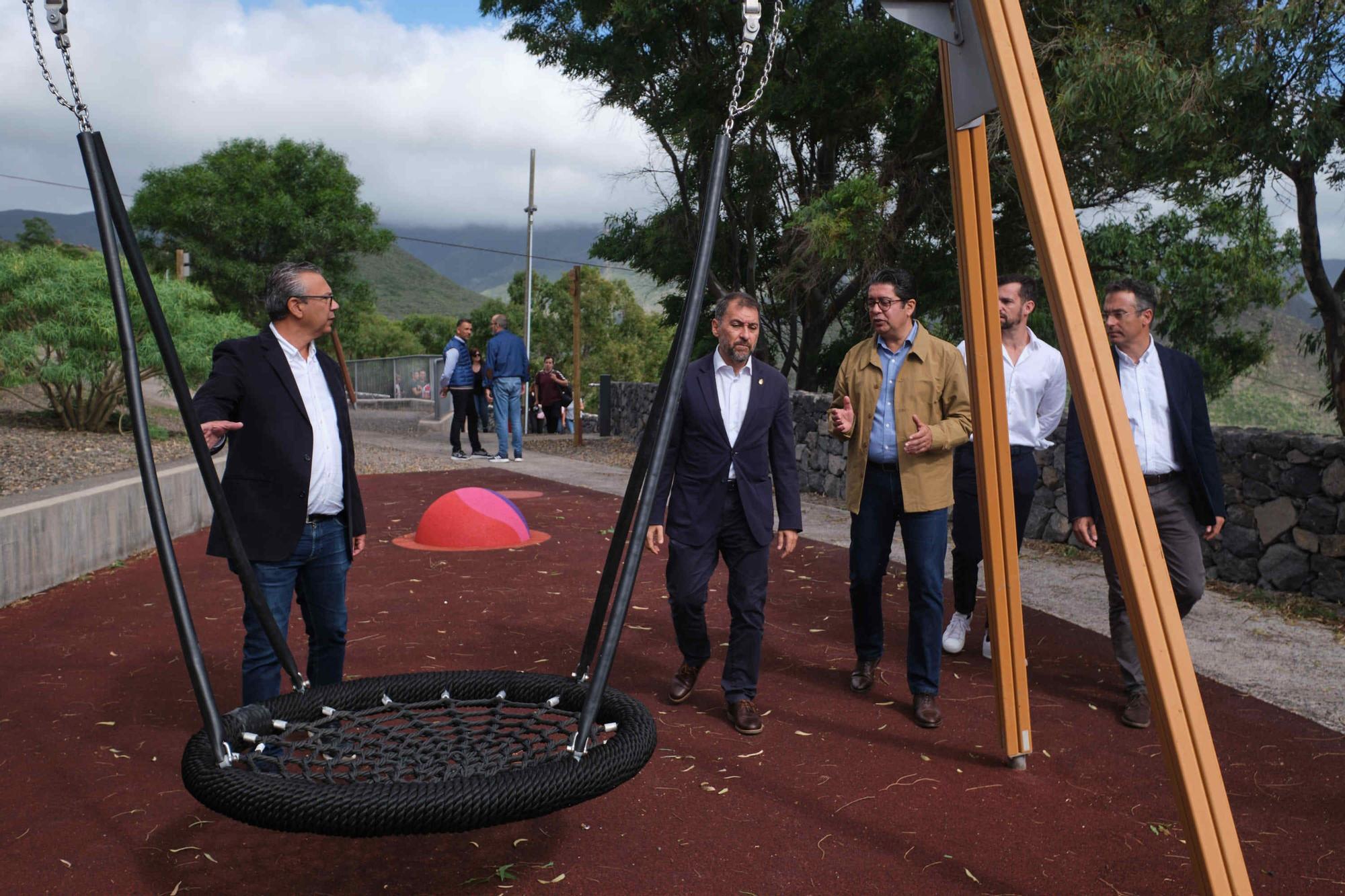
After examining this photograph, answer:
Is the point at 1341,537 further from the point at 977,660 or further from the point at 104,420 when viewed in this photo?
the point at 104,420

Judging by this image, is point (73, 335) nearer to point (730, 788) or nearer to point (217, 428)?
point (217, 428)

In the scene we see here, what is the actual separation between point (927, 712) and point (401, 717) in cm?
231

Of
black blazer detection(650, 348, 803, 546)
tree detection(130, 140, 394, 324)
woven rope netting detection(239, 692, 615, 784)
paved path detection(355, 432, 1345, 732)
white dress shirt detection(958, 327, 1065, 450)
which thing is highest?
tree detection(130, 140, 394, 324)

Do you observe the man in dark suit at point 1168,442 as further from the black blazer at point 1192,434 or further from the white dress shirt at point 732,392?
the white dress shirt at point 732,392

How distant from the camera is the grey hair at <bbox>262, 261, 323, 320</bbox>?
4.08 m

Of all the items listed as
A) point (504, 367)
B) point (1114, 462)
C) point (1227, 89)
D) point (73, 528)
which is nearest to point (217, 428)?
point (1114, 462)

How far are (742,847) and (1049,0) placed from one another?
12312 millimetres

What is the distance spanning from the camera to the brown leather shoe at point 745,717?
4.68m

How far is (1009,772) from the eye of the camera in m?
4.23

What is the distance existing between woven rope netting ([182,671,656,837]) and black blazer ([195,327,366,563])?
676mm

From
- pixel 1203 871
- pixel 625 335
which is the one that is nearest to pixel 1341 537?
pixel 1203 871

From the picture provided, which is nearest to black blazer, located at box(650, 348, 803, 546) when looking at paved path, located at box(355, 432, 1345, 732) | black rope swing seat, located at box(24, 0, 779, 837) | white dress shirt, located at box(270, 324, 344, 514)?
black rope swing seat, located at box(24, 0, 779, 837)

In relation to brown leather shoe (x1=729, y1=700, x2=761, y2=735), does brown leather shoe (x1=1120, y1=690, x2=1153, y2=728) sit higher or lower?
higher

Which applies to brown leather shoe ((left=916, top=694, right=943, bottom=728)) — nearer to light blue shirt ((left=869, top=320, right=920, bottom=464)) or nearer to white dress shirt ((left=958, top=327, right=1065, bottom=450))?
light blue shirt ((left=869, top=320, right=920, bottom=464))
